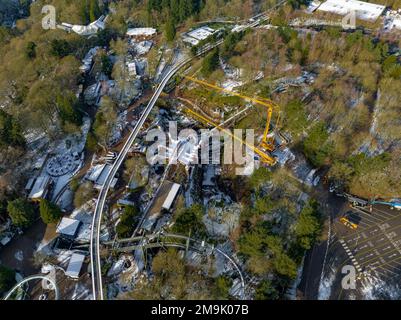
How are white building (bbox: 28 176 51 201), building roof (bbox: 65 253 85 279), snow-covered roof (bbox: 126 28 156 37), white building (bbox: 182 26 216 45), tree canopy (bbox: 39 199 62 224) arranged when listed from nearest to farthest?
building roof (bbox: 65 253 85 279) → tree canopy (bbox: 39 199 62 224) → white building (bbox: 28 176 51 201) → white building (bbox: 182 26 216 45) → snow-covered roof (bbox: 126 28 156 37)

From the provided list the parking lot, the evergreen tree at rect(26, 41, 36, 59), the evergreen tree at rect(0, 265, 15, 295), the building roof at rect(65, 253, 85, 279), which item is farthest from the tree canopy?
the evergreen tree at rect(26, 41, 36, 59)

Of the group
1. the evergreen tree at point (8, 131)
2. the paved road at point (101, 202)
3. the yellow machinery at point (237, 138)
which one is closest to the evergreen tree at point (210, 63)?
the paved road at point (101, 202)

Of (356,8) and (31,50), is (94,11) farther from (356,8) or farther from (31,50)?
(356,8)

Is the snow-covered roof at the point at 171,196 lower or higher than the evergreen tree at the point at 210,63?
lower

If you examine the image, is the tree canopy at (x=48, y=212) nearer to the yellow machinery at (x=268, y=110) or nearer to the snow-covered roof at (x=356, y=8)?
the yellow machinery at (x=268, y=110)

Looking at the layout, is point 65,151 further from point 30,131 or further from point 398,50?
point 398,50

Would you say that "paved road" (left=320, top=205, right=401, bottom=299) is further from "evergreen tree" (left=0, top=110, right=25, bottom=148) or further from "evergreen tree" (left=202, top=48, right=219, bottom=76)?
"evergreen tree" (left=0, top=110, right=25, bottom=148)

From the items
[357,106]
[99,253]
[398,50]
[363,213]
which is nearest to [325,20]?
[398,50]

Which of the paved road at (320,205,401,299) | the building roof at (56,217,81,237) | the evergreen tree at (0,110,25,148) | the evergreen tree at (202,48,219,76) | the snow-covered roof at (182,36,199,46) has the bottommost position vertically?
the paved road at (320,205,401,299)
